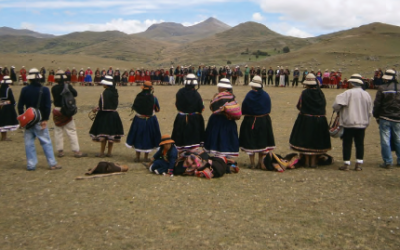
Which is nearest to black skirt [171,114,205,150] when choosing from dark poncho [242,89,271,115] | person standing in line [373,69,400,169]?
dark poncho [242,89,271,115]

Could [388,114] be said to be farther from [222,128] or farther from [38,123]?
[38,123]

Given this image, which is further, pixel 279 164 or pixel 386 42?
pixel 386 42

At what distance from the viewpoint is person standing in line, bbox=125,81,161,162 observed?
8516 mm

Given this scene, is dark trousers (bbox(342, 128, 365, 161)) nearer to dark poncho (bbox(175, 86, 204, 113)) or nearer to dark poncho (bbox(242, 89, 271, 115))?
dark poncho (bbox(242, 89, 271, 115))

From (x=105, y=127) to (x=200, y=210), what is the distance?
418 cm

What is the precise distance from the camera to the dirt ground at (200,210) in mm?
4543

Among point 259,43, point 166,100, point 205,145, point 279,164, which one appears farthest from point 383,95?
point 259,43

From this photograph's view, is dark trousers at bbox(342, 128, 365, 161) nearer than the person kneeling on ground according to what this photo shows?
No

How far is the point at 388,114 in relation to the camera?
8031 millimetres

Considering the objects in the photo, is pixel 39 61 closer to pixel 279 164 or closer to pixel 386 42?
pixel 386 42

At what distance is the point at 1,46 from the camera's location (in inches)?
5477

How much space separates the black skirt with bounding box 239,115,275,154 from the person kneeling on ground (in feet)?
5.19

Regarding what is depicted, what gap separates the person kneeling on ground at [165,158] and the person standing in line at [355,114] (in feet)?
11.4

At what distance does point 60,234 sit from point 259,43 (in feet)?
270
